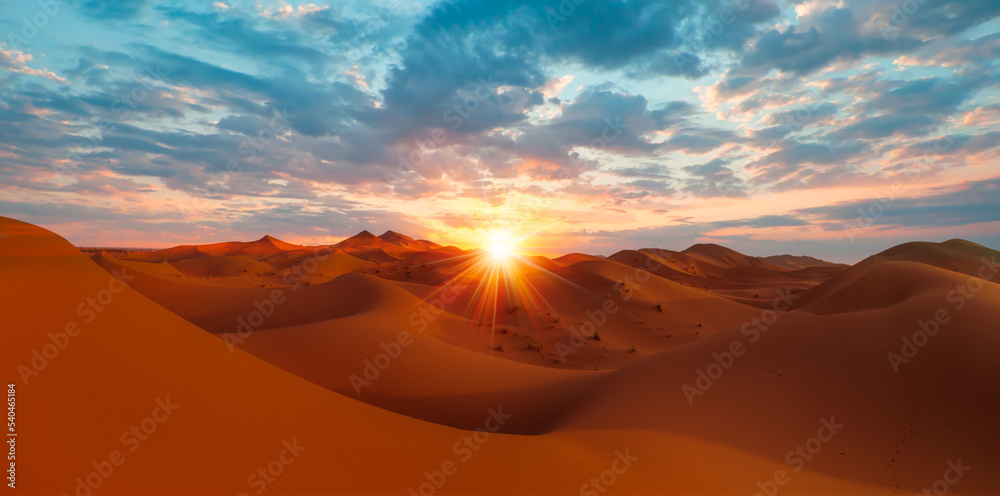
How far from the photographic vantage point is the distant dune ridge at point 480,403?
4.23 m

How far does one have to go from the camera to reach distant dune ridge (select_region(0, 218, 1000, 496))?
167 inches

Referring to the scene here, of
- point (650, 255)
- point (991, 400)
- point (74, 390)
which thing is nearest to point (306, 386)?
point (74, 390)

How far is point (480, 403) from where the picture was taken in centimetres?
1113

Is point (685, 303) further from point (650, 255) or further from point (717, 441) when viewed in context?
point (650, 255)

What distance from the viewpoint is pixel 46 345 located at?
440 centimetres

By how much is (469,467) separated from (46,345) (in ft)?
16.7
